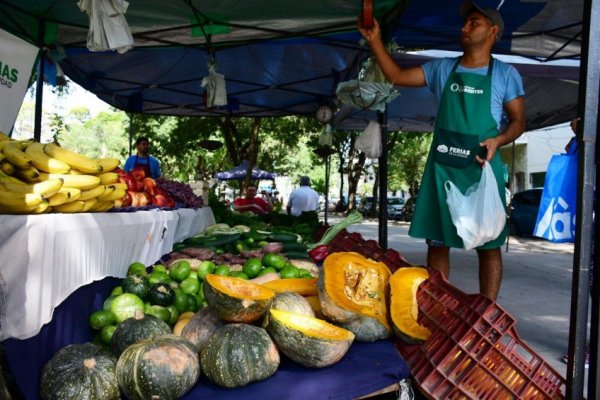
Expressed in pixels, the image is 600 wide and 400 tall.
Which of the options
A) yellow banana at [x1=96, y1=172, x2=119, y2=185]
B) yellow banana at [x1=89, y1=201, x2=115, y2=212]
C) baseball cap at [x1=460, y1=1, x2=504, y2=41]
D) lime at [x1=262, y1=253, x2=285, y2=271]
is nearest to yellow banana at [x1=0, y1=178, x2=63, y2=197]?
yellow banana at [x1=89, y1=201, x2=115, y2=212]

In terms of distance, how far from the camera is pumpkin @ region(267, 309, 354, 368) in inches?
81.0

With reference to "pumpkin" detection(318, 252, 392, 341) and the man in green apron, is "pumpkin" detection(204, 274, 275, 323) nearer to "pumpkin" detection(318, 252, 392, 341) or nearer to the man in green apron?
"pumpkin" detection(318, 252, 392, 341)

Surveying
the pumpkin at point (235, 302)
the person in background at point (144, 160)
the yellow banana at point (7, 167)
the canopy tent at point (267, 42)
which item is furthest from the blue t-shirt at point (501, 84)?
the person in background at point (144, 160)

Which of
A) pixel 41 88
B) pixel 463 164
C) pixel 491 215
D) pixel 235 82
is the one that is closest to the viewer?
pixel 491 215

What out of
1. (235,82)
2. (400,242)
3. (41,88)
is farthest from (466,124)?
(400,242)

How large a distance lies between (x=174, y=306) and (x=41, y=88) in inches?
188

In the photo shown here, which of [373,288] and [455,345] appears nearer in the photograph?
[455,345]

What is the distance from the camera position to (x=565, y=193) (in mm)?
2691

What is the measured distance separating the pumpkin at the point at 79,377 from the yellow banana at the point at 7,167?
102cm

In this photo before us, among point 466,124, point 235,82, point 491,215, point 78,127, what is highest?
point 78,127

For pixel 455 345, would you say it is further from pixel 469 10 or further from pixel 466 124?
pixel 469 10

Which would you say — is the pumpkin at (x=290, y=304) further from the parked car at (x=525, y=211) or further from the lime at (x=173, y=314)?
the parked car at (x=525, y=211)

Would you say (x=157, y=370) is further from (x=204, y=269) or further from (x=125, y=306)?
(x=204, y=269)

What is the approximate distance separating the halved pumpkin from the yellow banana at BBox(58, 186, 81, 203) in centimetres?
141
